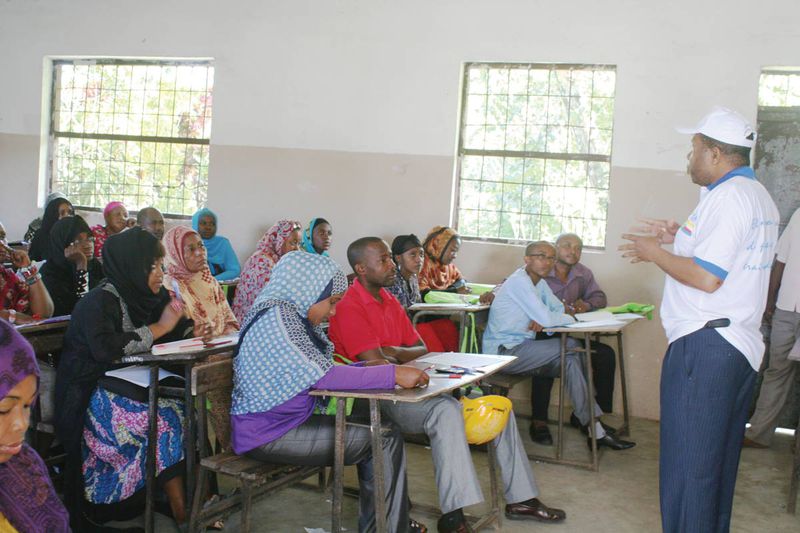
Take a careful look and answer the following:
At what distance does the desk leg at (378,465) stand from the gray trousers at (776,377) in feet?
11.1

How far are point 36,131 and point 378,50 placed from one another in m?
3.49

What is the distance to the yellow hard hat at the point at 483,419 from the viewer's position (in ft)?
11.6

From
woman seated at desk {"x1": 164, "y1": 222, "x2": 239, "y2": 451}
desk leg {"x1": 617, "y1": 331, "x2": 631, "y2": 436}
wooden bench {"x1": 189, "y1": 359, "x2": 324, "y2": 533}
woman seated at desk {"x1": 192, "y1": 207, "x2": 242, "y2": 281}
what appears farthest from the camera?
woman seated at desk {"x1": 192, "y1": 207, "x2": 242, "y2": 281}

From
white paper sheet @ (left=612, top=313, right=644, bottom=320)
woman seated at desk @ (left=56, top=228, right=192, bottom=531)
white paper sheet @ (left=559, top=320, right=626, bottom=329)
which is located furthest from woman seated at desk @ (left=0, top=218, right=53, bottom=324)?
white paper sheet @ (left=612, top=313, right=644, bottom=320)

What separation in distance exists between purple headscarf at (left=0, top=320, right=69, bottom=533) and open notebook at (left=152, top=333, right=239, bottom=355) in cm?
148

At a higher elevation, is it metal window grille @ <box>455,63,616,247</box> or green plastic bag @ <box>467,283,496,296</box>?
metal window grille @ <box>455,63,616,247</box>

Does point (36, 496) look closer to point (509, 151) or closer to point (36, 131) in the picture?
point (509, 151)

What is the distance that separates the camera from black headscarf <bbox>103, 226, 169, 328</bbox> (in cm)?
346

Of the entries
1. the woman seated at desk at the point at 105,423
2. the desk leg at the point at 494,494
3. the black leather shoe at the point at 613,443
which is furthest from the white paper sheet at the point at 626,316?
the woman seated at desk at the point at 105,423

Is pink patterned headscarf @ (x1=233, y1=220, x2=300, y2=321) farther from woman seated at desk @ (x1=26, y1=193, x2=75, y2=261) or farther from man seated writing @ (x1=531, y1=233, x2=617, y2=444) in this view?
man seated writing @ (x1=531, y1=233, x2=617, y2=444)

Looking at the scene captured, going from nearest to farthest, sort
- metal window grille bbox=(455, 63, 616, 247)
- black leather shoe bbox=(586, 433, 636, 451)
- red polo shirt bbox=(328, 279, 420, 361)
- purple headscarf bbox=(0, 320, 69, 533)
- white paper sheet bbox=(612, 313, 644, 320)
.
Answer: purple headscarf bbox=(0, 320, 69, 533), red polo shirt bbox=(328, 279, 420, 361), white paper sheet bbox=(612, 313, 644, 320), black leather shoe bbox=(586, 433, 636, 451), metal window grille bbox=(455, 63, 616, 247)

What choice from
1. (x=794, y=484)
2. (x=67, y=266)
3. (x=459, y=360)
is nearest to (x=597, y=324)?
(x=794, y=484)

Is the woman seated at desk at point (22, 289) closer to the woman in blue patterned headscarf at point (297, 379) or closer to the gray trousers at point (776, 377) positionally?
the woman in blue patterned headscarf at point (297, 379)

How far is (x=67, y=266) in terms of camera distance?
16.0 feet
